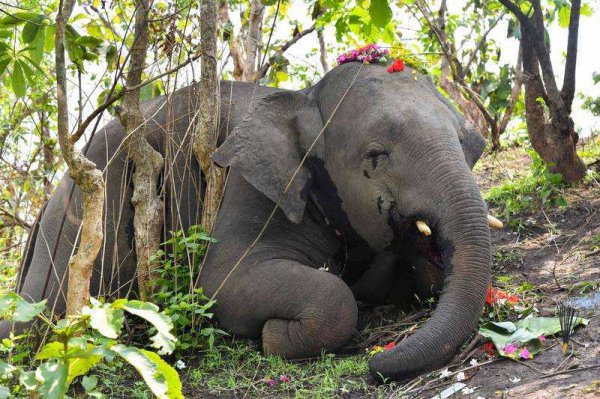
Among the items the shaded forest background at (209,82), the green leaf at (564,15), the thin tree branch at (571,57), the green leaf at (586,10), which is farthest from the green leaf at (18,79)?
the green leaf at (586,10)

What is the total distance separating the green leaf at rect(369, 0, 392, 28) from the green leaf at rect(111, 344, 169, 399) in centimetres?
221

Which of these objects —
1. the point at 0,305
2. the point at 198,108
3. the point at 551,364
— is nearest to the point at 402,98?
Answer: the point at 198,108

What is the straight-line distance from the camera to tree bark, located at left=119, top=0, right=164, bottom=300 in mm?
6000

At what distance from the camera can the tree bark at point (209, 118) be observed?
6.05 metres

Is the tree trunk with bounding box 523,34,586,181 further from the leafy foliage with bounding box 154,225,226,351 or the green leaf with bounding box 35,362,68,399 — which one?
the green leaf with bounding box 35,362,68,399

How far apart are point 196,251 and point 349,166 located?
119 centimetres

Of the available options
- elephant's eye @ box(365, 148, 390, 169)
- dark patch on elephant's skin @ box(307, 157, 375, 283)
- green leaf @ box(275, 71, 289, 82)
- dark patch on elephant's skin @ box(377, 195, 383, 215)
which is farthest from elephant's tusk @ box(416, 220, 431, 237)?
green leaf @ box(275, 71, 289, 82)

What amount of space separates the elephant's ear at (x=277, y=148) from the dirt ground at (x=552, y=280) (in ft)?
5.50

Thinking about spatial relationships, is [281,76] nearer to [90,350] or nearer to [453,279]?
[453,279]

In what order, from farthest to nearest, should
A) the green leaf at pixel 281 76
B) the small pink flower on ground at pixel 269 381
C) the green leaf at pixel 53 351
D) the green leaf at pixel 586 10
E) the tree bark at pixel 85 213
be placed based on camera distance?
1. the green leaf at pixel 281 76
2. the green leaf at pixel 586 10
3. the small pink flower on ground at pixel 269 381
4. the tree bark at pixel 85 213
5. the green leaf at pixel 53 351

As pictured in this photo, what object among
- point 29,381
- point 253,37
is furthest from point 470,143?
point 253,37

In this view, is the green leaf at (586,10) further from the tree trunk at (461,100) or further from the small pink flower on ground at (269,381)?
the small pink flower on ground at (269,381)

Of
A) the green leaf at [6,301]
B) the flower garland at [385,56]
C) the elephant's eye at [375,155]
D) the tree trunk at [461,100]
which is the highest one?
the flower garland at [385,56]

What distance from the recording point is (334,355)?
17.4 feet
